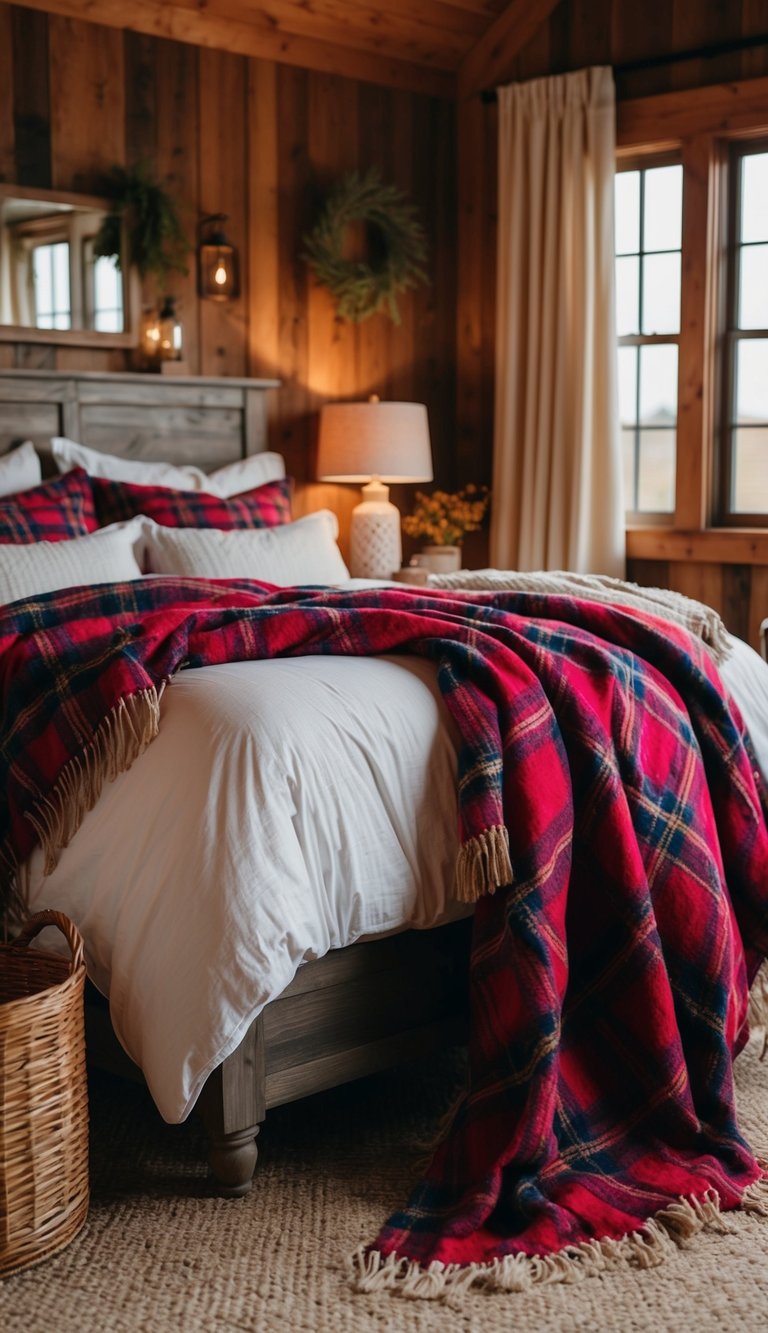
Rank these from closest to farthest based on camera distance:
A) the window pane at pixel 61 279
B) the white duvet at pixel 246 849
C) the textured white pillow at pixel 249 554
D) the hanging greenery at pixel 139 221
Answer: the white duvet at pixel 246 849 → the textured white pillow at pixel 249 554 → the window pane at pixel 61 279 → the hanging greenery at pixel 139 221

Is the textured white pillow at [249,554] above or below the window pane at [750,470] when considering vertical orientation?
Result: below

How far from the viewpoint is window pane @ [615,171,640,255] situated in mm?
4906

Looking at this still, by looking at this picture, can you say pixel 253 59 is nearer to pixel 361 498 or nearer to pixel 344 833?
pixel 361 498

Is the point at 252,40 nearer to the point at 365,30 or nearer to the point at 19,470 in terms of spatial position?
the point at 365,30

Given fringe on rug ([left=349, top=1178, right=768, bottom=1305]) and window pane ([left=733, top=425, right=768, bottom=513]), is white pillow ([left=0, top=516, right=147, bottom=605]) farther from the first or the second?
window pane ([left=733, top=425, right=768, bottom=513])

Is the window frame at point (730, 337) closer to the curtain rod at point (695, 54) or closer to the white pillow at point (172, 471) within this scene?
the curtain rod at point (695, 54)

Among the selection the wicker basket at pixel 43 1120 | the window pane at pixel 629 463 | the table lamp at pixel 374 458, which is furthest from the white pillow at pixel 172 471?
the wicker basket at pixel 43 1120

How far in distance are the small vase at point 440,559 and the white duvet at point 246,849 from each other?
8.60 ft

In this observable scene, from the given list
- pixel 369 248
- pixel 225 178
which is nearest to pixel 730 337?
pixel 369 248

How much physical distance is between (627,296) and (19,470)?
2.30 metres

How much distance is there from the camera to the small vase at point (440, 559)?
193 inches

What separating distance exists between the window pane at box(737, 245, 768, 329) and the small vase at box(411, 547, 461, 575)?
123cm

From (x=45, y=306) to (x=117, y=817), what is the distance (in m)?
2.49

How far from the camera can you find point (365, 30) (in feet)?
16.0
